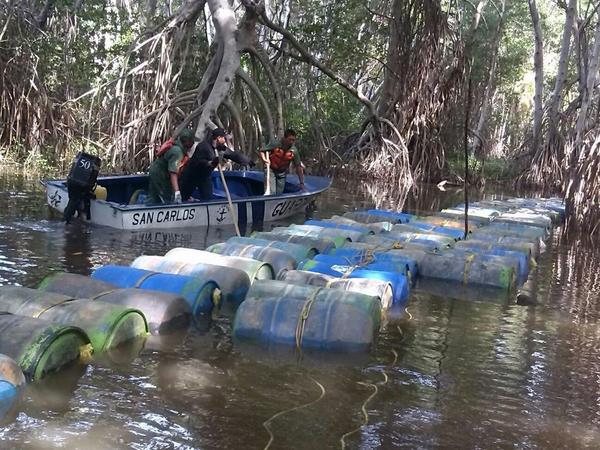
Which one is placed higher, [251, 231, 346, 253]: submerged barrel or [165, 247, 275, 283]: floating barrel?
[251, 231, 346, 253]: submerged barrel

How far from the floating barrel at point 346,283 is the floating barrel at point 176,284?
0.68 meters

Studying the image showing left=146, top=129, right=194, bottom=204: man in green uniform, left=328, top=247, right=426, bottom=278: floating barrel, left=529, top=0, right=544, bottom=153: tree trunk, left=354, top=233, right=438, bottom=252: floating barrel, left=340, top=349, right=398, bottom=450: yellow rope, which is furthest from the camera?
left=529, top=0, right=544, bottom=153: tree trunk

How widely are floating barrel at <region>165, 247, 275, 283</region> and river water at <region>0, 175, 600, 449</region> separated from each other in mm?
959

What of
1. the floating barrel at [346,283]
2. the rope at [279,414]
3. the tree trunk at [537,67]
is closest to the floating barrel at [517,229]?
the floating barrel at [346,283]

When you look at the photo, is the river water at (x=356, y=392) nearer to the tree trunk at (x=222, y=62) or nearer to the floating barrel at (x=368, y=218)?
the floating barrel at (x=368, y=218)

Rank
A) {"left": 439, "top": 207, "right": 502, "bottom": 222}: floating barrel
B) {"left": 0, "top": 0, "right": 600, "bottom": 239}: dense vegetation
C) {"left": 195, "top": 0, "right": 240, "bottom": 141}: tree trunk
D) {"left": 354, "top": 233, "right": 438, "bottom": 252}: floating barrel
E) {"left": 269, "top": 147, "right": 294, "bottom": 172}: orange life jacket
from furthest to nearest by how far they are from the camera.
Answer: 1. {"left": 0, "top": 0, "right": 600, "bottom": 239}: dense vegetation
2. {"left": 195, "top": 0, "right": 240, "bottom": 141}: tree trunk
3. {"left": 269, "top": 147, "right": 294, "bottom": 172}: orange life jacket
4. {"left": 439, "top": 207, "right": 502, "bottom": 222}: floating barrel
5. {"left": 354, "top": 233, "right": 438, "bottom": 252}: floating barrel

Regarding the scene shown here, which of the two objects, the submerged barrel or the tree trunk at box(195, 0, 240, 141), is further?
the tree trunk at box(195, 0, 240, 141)

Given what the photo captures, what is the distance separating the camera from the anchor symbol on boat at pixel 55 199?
1064cm

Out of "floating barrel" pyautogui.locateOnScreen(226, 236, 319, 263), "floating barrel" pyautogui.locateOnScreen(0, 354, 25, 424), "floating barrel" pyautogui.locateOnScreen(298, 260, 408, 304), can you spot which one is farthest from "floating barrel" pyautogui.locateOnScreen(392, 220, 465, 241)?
"floating barrel" pyautogui.locateOnScreen(0, 354, 25, 424)

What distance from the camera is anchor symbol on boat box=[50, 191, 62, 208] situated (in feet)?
34.9

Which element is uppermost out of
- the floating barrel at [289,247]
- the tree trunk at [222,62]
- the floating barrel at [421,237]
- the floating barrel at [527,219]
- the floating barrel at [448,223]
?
the tree trunk at [222,62]

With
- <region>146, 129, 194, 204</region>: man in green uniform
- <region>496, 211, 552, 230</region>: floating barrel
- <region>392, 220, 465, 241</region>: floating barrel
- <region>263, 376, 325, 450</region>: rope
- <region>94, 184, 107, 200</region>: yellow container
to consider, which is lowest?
<region>263, 376, 325, 450</region>: rope

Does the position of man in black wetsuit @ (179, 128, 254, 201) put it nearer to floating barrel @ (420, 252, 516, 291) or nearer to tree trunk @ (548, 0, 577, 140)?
floating barrel @ (420, 252, 516, 291)

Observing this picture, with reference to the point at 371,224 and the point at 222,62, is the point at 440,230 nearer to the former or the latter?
the point at 371,224
